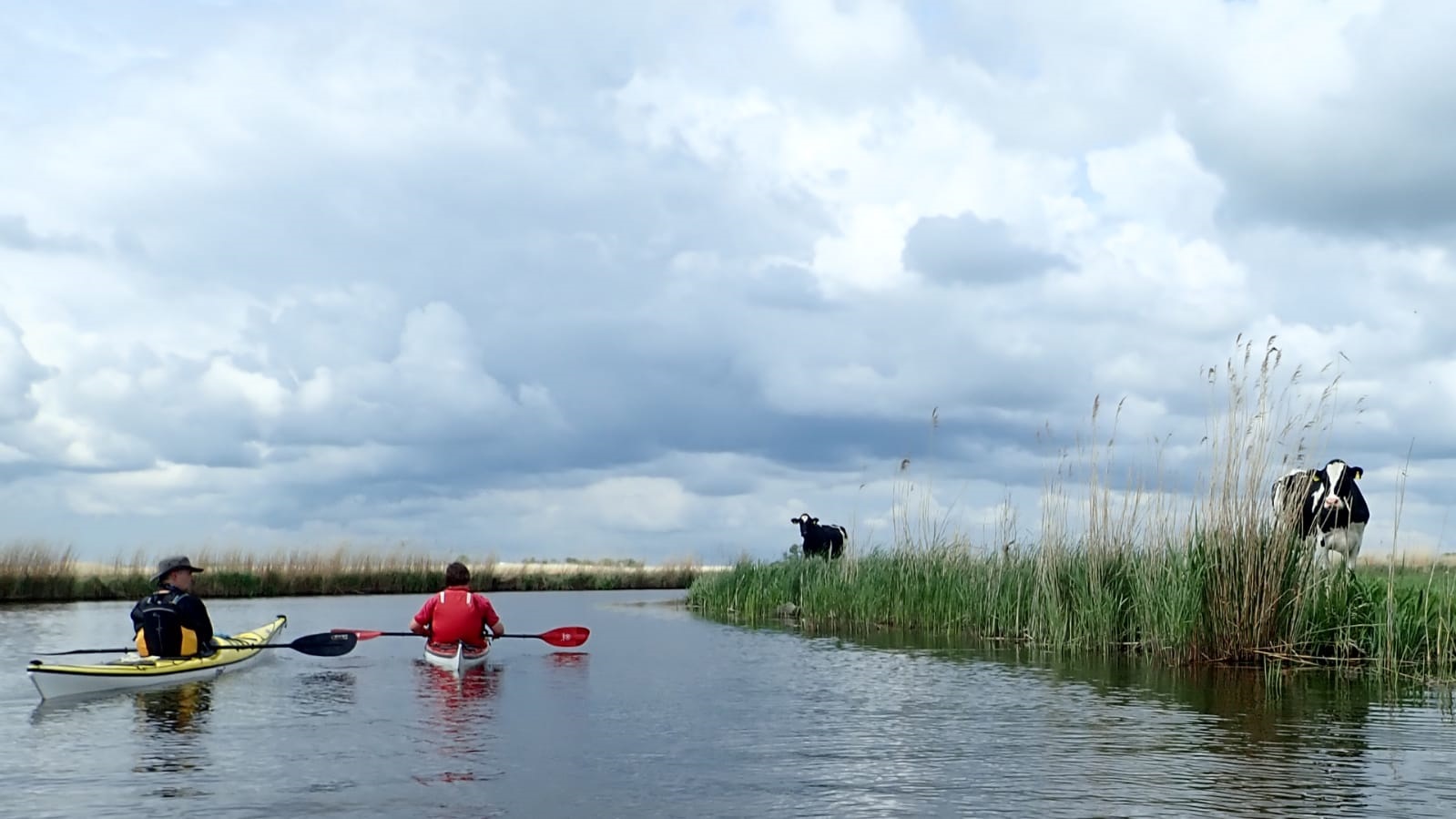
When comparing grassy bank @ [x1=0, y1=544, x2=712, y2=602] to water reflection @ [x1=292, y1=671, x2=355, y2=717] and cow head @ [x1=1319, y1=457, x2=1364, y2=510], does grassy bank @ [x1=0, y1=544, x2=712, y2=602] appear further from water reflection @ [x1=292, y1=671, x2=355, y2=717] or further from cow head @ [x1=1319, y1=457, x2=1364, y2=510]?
cow head @ [x1=1319, y1=457, x2=1364, y2=510]

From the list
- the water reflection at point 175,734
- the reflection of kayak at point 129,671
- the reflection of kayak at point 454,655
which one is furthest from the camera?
the reflection of kayak at point 454,655

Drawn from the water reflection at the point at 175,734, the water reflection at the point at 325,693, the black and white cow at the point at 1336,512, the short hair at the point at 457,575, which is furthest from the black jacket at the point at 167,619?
the black and white cow at the point at 1336,512

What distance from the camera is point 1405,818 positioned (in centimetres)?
611

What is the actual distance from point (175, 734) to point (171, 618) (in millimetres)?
3421

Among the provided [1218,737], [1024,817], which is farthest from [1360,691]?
[1024,817]

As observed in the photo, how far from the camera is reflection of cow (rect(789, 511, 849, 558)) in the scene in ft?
84.7

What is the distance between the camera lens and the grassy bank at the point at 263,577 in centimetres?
2734

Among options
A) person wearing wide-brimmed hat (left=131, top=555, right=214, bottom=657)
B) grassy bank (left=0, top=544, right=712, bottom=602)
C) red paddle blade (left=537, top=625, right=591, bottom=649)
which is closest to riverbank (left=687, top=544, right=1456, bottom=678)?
red paddle blade (left=537, top=625, right=591, bottom=649)

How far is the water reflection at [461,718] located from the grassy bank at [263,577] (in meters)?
16.9

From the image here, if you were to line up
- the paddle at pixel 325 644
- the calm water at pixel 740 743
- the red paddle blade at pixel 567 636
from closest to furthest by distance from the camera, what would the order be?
the calm water at pixel 740 743 → the paddle at pixel 325 644 → the red paddle blade at pixel 567 636

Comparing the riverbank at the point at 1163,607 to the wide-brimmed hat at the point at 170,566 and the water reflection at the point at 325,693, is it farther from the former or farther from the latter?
the wide-brimmed hat at the point at 170,566

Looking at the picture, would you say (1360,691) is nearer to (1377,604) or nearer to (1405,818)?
(1377,604)

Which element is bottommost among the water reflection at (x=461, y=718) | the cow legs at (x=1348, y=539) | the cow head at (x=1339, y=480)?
the water reflection at (x=461, y=718)

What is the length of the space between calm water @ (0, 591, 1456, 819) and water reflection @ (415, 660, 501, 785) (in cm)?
4
